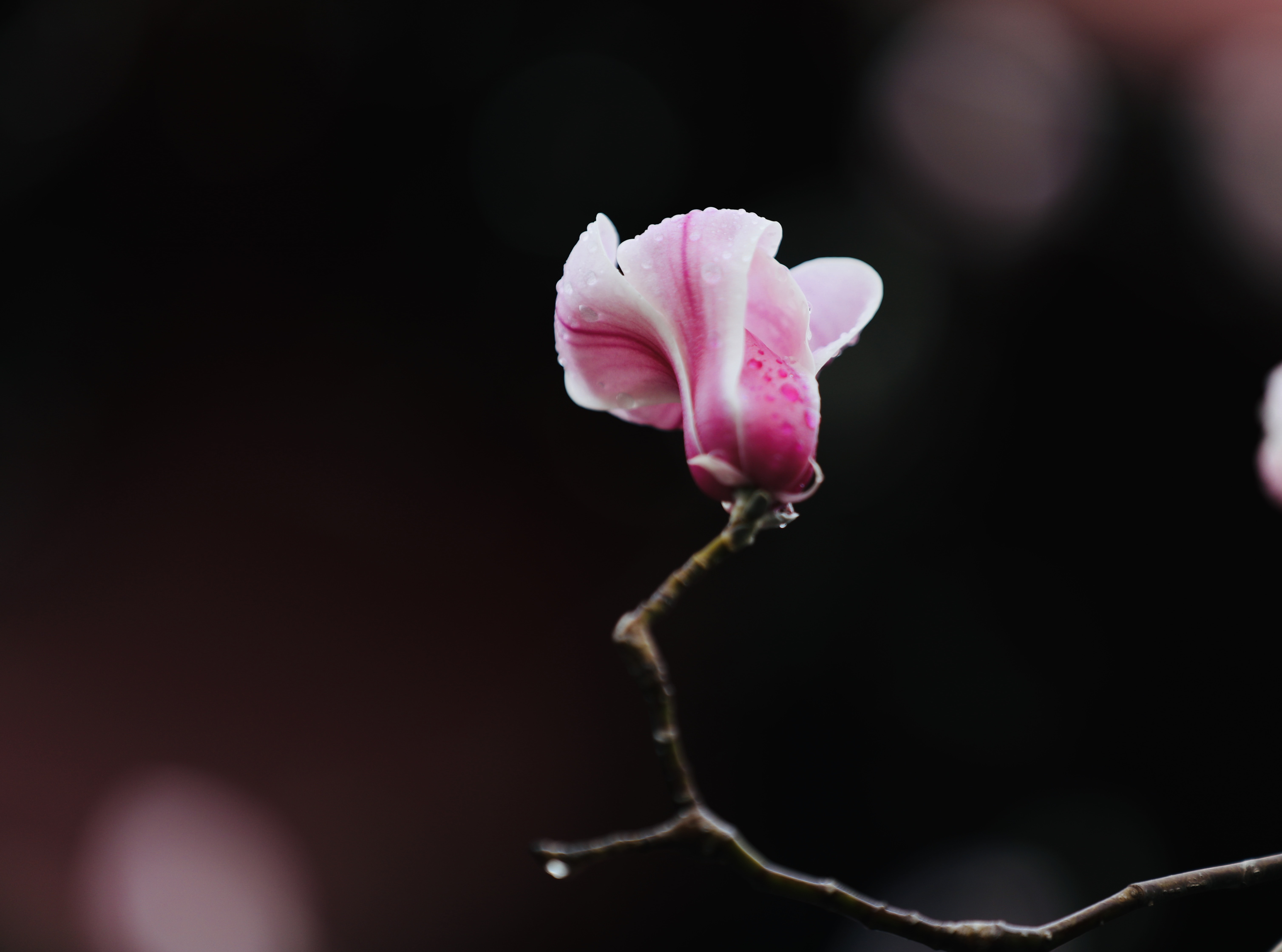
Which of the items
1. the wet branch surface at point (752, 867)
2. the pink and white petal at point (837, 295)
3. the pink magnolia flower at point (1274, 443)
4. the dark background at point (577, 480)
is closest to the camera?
the wet branch surface at point (752, 867)

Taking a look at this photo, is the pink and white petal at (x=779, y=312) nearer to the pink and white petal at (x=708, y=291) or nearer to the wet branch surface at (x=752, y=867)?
the pink and white petal at (x=708, y=291)

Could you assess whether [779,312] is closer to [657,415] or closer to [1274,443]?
[657,415]

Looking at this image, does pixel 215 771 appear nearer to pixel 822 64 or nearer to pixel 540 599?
pixel 540 599

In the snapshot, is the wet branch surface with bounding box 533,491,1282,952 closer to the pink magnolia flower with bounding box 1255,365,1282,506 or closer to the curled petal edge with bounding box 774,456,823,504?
the curled petal edge with bounding box 774,456,823,504

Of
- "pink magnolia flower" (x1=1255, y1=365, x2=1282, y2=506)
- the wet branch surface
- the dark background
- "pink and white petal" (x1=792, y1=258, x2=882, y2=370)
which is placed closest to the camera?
the wet branch surface

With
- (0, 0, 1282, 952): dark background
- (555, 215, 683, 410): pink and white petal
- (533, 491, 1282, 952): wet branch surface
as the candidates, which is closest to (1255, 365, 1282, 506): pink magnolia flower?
Answer: (533, 491, 1282, 952): wet branch surface

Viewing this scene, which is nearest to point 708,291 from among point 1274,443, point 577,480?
point 1274,443

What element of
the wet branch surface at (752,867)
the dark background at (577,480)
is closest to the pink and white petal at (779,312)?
the wet branch surface at (752,867)
